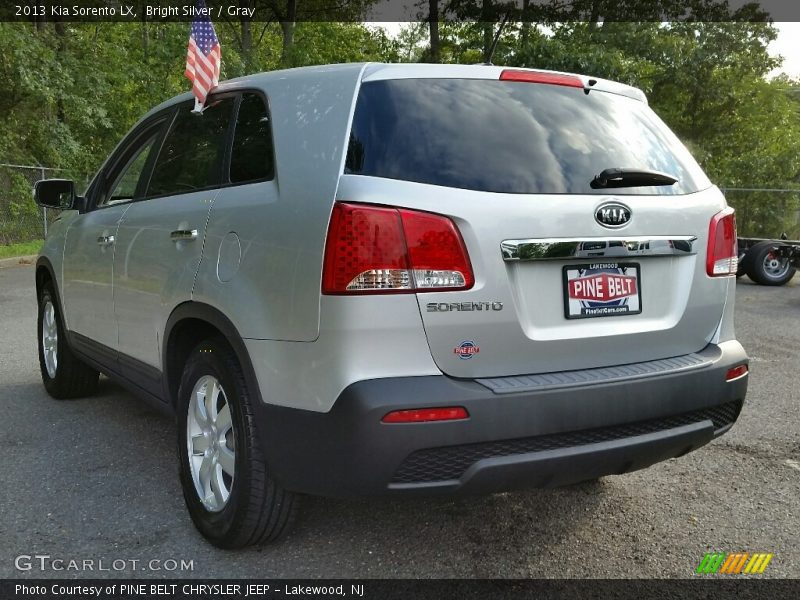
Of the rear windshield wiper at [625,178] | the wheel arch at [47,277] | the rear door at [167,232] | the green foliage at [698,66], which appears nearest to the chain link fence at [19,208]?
the green foliage at [698,66]

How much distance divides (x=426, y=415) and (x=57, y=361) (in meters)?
3.72

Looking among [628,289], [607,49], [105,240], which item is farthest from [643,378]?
[607,49]

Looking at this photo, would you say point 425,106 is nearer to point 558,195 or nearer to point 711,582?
point 558,195

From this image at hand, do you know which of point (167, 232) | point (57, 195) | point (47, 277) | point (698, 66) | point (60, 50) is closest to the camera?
point (167, 232)

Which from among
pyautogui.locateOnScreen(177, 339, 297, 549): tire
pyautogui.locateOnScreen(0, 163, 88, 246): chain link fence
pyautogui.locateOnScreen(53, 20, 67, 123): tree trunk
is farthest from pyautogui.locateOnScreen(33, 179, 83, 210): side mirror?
pyautogui.locateOnScreen(53, 20, 67, 123): tree trunk

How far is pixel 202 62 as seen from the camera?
387 cm

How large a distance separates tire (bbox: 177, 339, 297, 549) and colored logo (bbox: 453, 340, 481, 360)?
2.61ft

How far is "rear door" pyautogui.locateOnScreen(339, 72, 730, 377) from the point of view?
252cm

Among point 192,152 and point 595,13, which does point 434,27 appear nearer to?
point 595,13

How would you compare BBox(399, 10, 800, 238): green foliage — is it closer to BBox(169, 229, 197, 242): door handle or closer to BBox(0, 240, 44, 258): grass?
BBox(0, 240, 44, 258): grass

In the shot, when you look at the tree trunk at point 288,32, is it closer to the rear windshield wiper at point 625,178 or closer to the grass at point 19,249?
the grass at point 19,249

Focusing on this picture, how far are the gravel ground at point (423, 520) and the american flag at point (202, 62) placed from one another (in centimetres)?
188

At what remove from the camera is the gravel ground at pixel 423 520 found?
2.98m

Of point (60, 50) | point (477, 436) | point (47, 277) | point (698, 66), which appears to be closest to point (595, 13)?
point (698, 66)
